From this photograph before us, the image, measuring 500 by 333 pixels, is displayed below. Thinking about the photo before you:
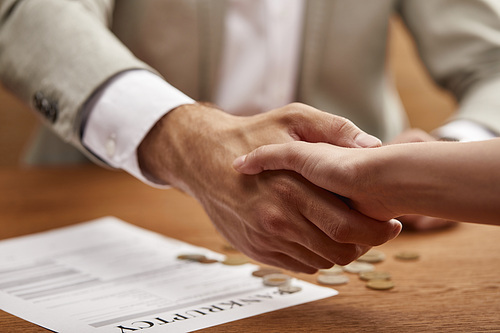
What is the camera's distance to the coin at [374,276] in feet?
2.12

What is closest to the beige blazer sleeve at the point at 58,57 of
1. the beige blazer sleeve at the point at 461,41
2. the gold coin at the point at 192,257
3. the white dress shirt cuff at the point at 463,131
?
the gold coin at the point at 192,257

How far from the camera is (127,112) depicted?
0.76 m

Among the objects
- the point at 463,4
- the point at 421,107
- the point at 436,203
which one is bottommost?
the point at 436,203

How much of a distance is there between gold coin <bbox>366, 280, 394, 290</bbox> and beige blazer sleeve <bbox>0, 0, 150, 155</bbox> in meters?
0.39

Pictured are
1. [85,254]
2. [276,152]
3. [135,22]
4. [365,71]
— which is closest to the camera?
[276,152]

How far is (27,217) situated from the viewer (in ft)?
2.98

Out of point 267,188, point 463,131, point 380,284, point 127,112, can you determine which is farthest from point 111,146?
point 463,131

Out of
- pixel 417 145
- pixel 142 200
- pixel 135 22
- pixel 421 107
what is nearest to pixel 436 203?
pixel 417 145

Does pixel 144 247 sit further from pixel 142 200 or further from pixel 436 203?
pixel 436 203

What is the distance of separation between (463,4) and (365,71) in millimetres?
231

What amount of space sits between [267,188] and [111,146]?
0.27 metres

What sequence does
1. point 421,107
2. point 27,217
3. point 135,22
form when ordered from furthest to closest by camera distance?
point 421,107 < point 135,22 < point 27,217

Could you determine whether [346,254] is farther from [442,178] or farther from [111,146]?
[111,146]

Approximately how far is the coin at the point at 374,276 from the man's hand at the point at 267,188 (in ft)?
0.20
